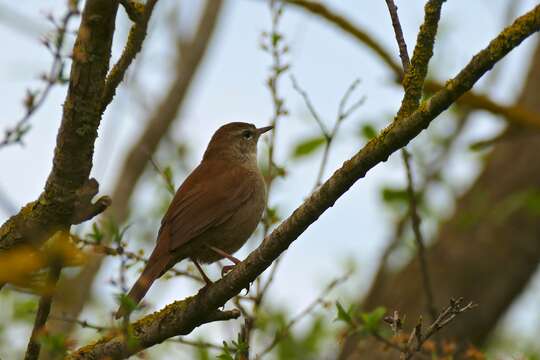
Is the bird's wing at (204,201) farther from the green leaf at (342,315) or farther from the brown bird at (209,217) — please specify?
the green leaf at (342,315)

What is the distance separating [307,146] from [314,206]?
3391mm

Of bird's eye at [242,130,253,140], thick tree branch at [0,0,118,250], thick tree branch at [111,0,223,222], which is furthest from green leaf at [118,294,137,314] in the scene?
thick tree branch at [111,0,223,222]

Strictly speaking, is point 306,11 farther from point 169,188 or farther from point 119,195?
point 119,195

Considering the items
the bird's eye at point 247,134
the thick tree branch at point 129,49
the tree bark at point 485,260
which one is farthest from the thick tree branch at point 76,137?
the tree bark at point 485,260

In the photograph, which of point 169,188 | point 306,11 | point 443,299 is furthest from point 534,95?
point 169,188

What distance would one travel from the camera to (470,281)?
9688mm

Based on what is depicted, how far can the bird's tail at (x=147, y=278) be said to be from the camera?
487cm

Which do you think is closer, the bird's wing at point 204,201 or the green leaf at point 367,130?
Result: the bird's wing at point 204,201

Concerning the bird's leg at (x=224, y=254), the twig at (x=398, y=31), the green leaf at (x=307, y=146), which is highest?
the green leaf at (x=307, y=146)

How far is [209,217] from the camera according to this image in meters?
5.76

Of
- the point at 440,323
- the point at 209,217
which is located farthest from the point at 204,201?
the point at 440,323

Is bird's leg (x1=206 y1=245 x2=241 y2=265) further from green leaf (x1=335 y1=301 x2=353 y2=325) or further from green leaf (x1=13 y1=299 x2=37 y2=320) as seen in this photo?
green leaf (x1=13 y1=299 x2=37 y2=320)

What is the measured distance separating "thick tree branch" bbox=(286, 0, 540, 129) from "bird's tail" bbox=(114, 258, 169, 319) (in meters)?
2.91

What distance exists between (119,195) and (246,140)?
335 cm
